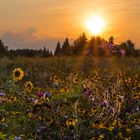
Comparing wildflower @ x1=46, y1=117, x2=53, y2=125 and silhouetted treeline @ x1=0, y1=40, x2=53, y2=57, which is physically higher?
silhouetted treeline @ x1=0, y1=40, x2=53, y2=57

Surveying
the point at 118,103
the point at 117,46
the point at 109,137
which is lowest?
the point at 109,137

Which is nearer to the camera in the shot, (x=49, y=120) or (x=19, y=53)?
(x=49, y=120)

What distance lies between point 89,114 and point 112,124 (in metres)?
0.49

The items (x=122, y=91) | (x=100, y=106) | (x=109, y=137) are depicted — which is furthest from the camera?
(x=122, y=91)

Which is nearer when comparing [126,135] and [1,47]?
[126,135]

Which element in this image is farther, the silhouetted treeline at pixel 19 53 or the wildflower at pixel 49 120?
the silhouetted treeline at pixel 19 53

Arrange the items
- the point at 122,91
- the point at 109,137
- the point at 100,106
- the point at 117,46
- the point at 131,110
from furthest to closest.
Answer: the point at 117,46 < the point at 122,91 < the point at 131,110 < the point at 100,106 < the point at 109,137

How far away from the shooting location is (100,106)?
459 centimetres

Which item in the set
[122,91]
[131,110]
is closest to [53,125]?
[131,110]

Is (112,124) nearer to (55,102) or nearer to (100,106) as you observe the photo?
(100,106)

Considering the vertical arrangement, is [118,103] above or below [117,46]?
below

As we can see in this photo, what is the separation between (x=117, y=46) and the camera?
6562 mm

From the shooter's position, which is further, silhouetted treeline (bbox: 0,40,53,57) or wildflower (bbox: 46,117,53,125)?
silhouetted treeline (bbox: 0,40,53,57)

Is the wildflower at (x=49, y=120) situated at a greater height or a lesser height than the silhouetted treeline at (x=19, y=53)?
lesser
